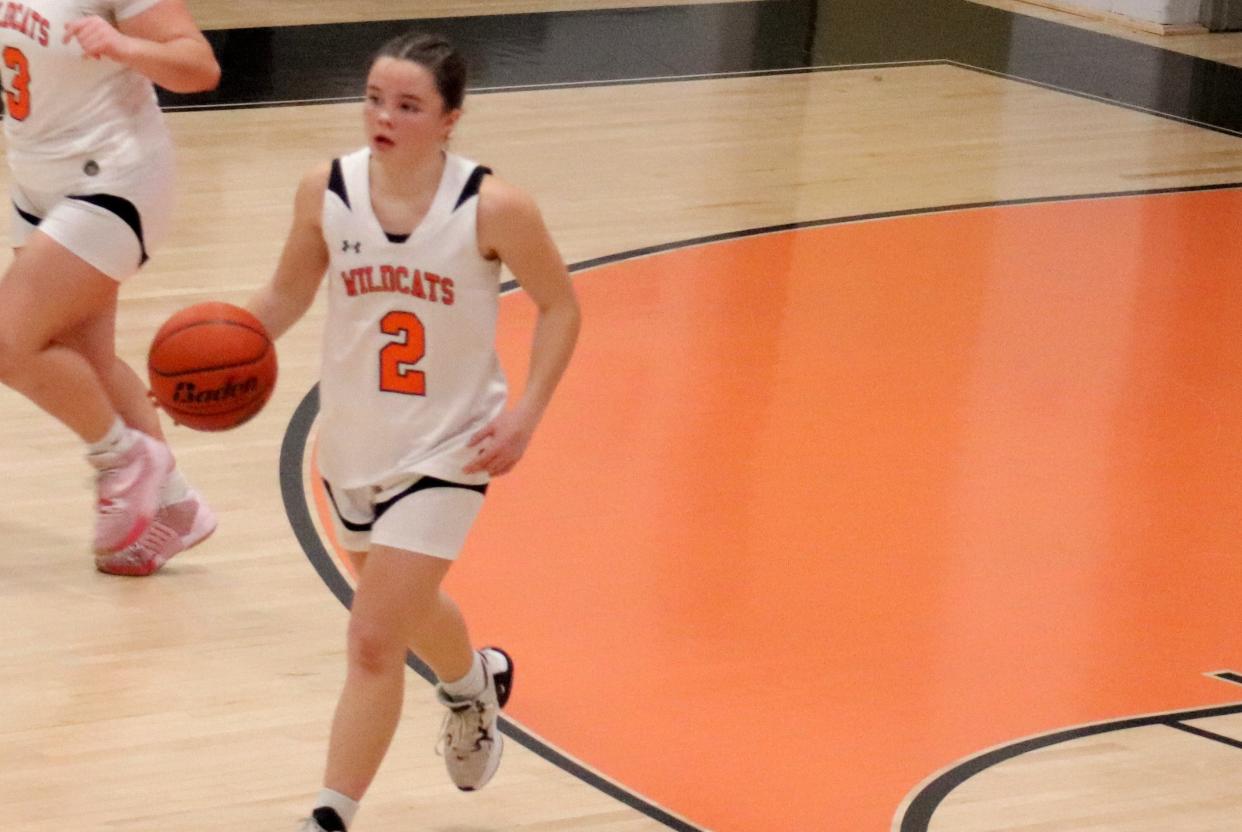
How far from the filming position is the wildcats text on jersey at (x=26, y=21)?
4.58 meters

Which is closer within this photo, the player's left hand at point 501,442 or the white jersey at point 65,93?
the player's left hand at point 501,442

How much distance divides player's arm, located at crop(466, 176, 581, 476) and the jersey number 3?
1567mm

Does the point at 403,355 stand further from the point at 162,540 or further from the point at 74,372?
the point at 162,540

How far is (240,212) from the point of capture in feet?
26.5

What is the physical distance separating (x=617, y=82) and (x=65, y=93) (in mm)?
6297

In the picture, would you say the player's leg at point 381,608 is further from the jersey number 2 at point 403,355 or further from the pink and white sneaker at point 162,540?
the pink and white sneaker at point 162,540

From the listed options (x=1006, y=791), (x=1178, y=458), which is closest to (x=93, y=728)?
(x=1006, y=791)

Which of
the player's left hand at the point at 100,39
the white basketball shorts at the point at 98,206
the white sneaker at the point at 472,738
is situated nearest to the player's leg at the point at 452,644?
the white sneaker at the point at 472,738

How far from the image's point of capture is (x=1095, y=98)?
35.8 feet

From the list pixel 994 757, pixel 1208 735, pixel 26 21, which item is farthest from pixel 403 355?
pixel 1208 735

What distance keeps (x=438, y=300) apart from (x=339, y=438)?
32cm

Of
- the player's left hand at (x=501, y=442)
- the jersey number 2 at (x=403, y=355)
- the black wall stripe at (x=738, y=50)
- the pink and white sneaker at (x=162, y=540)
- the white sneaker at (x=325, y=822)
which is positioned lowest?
the pink and white sneaker at (x=162, y=540)

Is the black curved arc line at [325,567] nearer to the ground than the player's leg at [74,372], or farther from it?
nearer to the ground

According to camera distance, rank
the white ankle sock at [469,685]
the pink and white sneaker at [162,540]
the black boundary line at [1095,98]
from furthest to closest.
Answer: the black boundary line at [1095,98]
the pink and white sneaker at [162,540]
the white ankle sock at [469,685]
